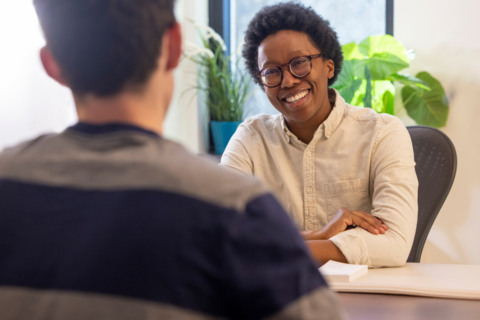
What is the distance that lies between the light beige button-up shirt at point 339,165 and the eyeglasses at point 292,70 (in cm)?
17

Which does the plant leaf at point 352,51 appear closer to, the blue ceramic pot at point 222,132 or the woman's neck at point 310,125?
the blue ceramic pot at point 222,132

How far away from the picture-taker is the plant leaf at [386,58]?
8.77 ft

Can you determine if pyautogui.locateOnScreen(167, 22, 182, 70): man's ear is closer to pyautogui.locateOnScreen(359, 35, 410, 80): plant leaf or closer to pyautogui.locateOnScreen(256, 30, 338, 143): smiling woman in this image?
pyautogui.locateOnScreen(256, 30, 338, 143): smiling woman

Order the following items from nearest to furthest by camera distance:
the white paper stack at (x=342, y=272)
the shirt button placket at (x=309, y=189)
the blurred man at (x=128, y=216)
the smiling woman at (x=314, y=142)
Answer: the blurred man at (x=128, y=216) < the white paper stack at (x=342, y=272) < the smiling woman at (x=314, y=142) < the shirt button placket at (x=309, y=189)

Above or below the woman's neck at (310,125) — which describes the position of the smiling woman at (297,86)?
above

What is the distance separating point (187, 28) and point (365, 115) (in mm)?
1687

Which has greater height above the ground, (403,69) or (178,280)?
(403,69)

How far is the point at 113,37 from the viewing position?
43 centimetres

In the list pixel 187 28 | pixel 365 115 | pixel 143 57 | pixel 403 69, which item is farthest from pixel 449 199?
pixel 143 57

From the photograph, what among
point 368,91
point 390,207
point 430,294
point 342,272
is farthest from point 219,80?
point 430,294

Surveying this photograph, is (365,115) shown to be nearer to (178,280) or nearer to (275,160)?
(275,160)

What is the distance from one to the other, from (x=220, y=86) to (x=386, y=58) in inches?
40.3

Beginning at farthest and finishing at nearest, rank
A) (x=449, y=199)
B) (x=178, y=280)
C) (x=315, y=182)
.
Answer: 1. (x=449, y=199)
2. (x=315, y=182)
3. (x=178, y=280)

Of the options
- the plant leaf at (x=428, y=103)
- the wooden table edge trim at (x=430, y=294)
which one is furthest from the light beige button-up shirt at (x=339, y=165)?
the plant leaf at (x=428, y=103)
